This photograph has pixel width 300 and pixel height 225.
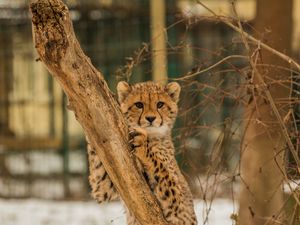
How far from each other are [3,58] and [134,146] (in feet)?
19.5

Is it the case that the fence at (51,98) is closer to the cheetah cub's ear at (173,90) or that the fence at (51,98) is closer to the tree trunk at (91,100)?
the cheetah cub's ear at (173,90)

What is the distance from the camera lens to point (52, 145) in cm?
923

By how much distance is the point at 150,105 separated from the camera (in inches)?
163

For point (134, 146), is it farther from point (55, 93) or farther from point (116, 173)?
point (55, 93)

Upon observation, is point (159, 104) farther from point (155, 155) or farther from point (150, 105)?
point (155, 155)

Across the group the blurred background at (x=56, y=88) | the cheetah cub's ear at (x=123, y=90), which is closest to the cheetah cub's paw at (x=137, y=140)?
the cheetah cub's ear at (x=123, y=90)

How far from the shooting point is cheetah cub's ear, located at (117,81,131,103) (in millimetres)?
4161

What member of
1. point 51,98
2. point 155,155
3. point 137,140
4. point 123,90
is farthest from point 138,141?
point 51,98

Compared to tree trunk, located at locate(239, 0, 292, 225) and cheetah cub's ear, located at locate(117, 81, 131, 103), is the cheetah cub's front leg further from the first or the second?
tree trunk, located at locate(239, 0, 292, 225)

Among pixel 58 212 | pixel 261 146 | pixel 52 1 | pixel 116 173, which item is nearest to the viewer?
pixel 52 1

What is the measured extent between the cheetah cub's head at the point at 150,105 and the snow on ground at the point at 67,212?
3427 millimetres

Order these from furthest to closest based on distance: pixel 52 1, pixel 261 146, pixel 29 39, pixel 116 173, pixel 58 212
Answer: pixel 29 39 → pixel 58 212 → pixel 261 146 → pixel 116 173 → pixel 52 1

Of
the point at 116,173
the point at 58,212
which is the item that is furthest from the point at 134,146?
the point at 58,212

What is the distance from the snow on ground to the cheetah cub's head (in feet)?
11.2
